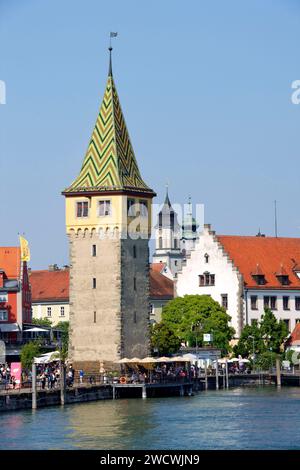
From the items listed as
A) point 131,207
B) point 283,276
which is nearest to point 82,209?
point 131,207

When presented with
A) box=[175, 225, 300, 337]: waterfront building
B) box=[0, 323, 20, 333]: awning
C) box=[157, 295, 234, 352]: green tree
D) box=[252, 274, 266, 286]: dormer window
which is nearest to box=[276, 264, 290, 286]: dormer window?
box=[175, 225, 300, 337]: waterfront building

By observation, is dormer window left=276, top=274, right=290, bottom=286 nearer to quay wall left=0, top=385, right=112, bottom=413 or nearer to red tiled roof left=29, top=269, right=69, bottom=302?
red tiled roof left=29, top=269, right=69, bottom=302

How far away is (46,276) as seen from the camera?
557 ft

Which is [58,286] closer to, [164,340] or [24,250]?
[24,250]

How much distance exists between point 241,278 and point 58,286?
1494 inches

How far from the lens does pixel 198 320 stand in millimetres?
126938

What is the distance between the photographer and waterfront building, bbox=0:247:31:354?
5074 inches

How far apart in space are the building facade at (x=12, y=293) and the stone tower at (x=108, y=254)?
18644mm

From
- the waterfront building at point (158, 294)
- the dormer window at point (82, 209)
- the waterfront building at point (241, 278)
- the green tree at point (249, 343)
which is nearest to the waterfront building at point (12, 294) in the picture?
the waterfront building at point (241, 278)

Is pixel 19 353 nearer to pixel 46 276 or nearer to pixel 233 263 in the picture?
pixel 233 263

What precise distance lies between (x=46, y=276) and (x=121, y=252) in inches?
2401

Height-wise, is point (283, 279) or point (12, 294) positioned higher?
point (283, 279)

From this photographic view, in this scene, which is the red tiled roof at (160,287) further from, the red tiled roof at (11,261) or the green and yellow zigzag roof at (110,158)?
the green and yellow zigzag roof at (110,158)
